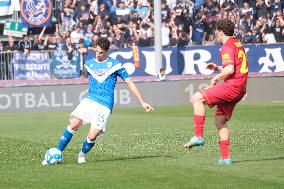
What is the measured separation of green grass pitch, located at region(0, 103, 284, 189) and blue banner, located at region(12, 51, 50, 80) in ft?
17.7

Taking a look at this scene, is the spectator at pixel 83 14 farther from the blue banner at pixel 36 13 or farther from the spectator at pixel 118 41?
the spectator at pixel 118 41

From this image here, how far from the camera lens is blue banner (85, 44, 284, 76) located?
32188 millimetres

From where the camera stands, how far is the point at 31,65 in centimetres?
3072

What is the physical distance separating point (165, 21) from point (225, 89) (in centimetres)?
2109

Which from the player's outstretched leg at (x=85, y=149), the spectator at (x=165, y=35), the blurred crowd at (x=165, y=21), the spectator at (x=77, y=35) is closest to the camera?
the player's outstretched leg at (x=85, y=149)

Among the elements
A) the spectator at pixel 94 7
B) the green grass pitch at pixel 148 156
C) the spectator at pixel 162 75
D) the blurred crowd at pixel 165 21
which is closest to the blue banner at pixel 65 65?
the blurred crowd at pixel 165 21

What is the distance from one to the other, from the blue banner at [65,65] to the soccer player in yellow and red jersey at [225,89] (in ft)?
59.7

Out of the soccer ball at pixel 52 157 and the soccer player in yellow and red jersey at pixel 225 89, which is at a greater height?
the soccer player in yellow and red jersey at pixel 225 89

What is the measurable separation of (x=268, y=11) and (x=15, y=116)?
1114cm

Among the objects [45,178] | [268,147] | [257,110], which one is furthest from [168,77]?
[45,178]

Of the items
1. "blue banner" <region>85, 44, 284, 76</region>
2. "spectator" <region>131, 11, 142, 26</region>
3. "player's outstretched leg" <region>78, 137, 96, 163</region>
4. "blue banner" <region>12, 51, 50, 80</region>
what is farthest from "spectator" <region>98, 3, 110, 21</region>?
"player's outstretched leg" <region>78, 137, 96, 163</region>

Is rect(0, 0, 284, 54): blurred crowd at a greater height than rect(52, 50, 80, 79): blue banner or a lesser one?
greater

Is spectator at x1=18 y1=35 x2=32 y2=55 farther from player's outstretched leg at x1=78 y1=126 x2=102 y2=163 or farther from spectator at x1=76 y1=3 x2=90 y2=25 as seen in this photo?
player's outstretched leg at x1=78 y1=126 x2=102 y2=163

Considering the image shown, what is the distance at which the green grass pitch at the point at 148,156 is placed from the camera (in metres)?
11.7
